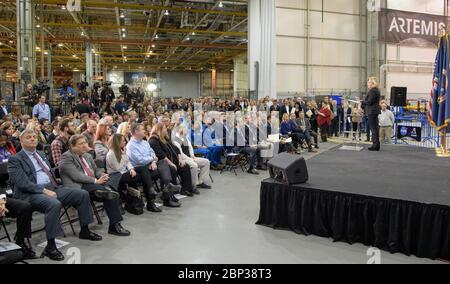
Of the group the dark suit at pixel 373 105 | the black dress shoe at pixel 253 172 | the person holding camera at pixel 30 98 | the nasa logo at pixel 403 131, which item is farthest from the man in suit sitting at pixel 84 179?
the nasa logo at pixel 403 131

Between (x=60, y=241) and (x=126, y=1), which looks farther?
(x=126, y=1)

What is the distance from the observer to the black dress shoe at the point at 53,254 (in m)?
3.46

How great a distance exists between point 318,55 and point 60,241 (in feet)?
40.9

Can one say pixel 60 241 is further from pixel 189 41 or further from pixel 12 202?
pixel 189 41

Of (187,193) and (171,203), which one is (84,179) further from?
(187,193)

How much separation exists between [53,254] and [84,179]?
842mm

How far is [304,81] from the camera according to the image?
47.1ft

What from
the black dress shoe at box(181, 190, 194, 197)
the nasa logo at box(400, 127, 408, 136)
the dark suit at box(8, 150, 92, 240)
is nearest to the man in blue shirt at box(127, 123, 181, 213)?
the black dress shoe at box(181, 190, 194, 197)

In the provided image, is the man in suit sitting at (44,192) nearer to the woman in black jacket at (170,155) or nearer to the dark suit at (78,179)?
the dark suit at (78,179)

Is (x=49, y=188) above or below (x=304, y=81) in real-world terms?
below

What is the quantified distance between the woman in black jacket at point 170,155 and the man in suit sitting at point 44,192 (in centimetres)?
184

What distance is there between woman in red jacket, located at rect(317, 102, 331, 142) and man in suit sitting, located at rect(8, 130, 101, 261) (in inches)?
367

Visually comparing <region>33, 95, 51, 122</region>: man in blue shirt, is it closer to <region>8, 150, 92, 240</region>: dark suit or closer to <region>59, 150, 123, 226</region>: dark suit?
<region>59, 150, 123, 226</region>: dark suit
